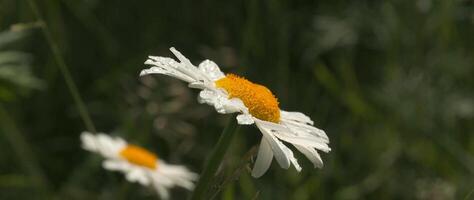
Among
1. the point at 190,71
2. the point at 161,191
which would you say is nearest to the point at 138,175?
the point at 161,191

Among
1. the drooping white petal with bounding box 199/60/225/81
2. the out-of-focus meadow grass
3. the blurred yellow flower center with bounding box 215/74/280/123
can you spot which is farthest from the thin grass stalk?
the blurred yellow flower center with bounding box 215/74/280/123

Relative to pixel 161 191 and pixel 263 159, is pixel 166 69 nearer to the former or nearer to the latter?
pixel 263 159

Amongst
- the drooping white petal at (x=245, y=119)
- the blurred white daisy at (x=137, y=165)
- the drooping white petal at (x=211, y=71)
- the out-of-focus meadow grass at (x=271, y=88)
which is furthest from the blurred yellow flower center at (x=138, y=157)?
the drooping white petal at (x=245, y=119)

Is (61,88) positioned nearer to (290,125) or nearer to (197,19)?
(197,19)

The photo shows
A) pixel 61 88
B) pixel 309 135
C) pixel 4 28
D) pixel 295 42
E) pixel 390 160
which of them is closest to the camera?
pixel 309 135

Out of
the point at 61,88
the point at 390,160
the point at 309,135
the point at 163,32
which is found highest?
the point at 163,32

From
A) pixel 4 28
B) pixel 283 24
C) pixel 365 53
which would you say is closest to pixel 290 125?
pixel 283 24

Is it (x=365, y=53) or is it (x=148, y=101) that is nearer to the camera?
(x=148, y=101)
